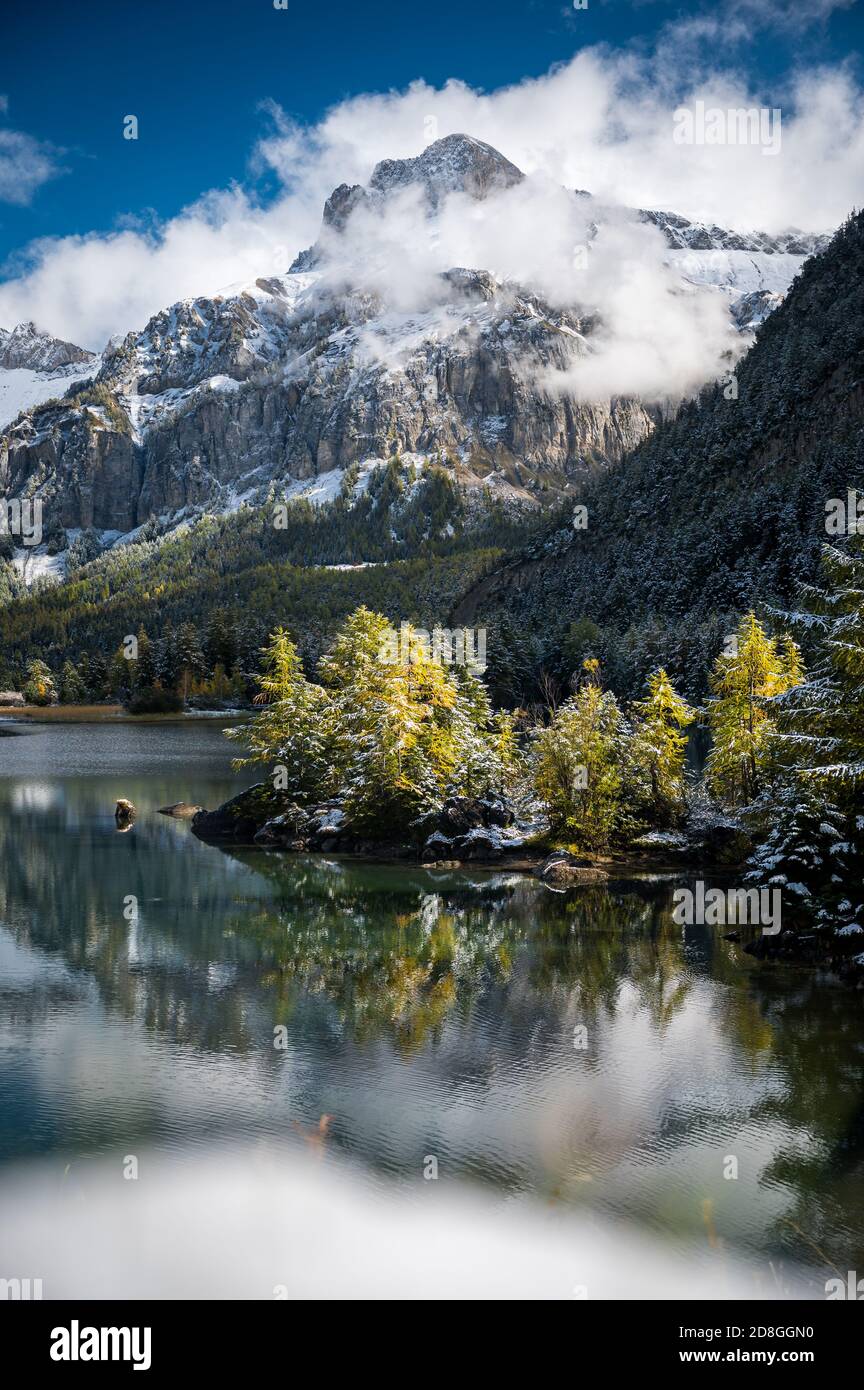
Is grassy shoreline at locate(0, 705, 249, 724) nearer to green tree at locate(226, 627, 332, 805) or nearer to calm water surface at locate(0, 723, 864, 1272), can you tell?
green tree at locate(226, 627, 332, 805)

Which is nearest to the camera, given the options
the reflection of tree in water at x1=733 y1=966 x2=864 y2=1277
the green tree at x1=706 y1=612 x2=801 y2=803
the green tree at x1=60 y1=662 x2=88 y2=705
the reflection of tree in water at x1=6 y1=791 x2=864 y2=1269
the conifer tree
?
the reflection of tree in water at x1=733 y1=966 x2=864 y2=1277

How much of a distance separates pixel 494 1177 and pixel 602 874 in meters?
23.1

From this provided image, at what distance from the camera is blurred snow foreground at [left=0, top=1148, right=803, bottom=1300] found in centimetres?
1452

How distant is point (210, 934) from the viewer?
105ft

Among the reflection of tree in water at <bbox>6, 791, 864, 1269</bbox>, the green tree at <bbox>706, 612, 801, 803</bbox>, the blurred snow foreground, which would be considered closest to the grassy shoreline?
the green tree at <bbox>706, 612, 801, 803</bbox>

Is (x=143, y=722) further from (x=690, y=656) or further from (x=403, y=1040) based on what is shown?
(x=403, y=1040)

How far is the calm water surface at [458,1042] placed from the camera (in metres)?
17.3

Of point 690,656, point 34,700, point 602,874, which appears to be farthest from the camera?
point 34,700

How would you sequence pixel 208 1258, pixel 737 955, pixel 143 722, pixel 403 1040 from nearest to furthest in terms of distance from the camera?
1. pixel 208 1258
2. pixel 403 1040
3. pixel 737 955
4. pixel 143 722

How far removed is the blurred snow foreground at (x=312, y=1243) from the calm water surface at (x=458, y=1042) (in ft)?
2.12

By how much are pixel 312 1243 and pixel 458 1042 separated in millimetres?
7690

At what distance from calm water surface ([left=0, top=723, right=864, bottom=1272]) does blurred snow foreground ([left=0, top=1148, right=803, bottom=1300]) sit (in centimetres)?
65
